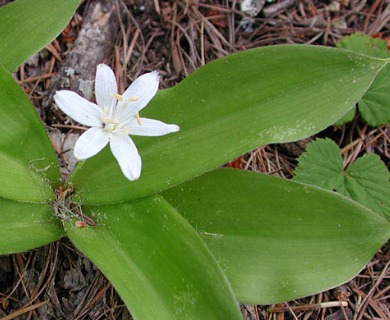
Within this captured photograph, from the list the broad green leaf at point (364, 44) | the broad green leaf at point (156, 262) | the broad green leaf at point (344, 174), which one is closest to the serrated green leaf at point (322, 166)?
the broad green leaf at point (344, 174)

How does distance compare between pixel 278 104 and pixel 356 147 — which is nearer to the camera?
pixel 278 104

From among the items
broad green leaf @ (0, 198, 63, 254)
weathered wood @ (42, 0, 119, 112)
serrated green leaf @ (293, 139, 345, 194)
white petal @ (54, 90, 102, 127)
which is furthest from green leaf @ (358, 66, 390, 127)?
broad green leaf @ (0, 198, 63, 254)

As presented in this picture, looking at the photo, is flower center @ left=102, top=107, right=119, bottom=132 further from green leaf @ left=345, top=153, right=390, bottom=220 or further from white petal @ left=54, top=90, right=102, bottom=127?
green leaf @ left=345, top=153, right=390, bottom=220

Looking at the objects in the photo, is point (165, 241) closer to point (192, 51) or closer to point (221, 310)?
point (221, 310)

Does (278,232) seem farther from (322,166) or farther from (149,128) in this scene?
(322,166)

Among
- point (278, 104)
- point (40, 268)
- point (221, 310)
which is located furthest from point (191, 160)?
point (40, 268)

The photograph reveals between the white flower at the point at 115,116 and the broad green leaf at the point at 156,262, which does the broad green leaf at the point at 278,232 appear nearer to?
the broad green leaf at the point at 156,262
